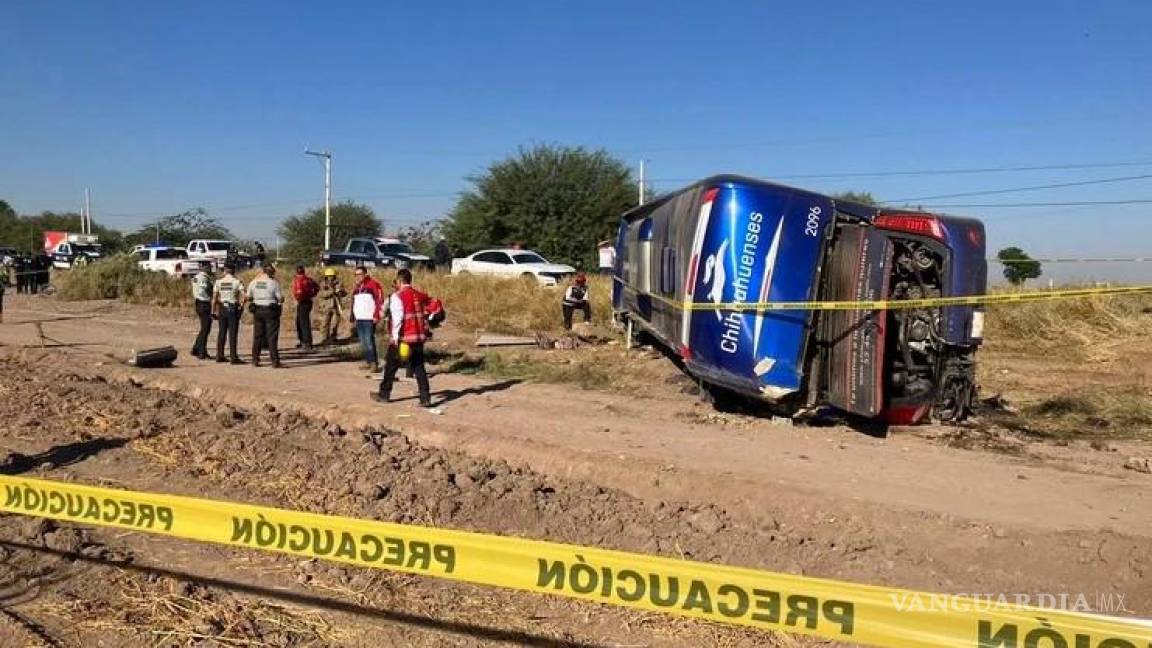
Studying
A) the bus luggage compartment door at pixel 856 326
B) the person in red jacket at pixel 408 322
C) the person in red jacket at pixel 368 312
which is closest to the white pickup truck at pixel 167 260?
the person in red jacket at pixel 368 312

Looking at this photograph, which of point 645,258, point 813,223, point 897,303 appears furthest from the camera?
point 645,258

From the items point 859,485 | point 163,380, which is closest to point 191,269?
point 163,380

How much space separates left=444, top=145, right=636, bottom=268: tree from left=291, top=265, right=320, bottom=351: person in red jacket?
30.9 metres

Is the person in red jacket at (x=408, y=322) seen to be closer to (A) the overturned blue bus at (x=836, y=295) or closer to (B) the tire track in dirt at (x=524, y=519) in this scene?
(B) the tire track in dirt at (x=524, y=519)

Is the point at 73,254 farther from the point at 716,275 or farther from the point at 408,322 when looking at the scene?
the point at 716,275

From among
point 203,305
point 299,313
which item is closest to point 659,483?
point 203,305

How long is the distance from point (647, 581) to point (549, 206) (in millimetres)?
45807

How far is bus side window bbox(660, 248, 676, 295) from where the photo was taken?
34.7ft

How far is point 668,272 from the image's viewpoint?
1099cm

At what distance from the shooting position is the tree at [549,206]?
157 feet

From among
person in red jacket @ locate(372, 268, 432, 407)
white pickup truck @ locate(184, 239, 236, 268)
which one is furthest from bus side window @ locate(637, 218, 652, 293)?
white pickup truck @ locate(184, 239, 236, 268)

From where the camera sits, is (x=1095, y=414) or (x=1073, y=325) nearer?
(x=1095, y=414)

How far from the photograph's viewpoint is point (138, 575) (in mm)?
5105

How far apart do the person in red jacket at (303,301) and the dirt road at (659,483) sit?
437 cm
